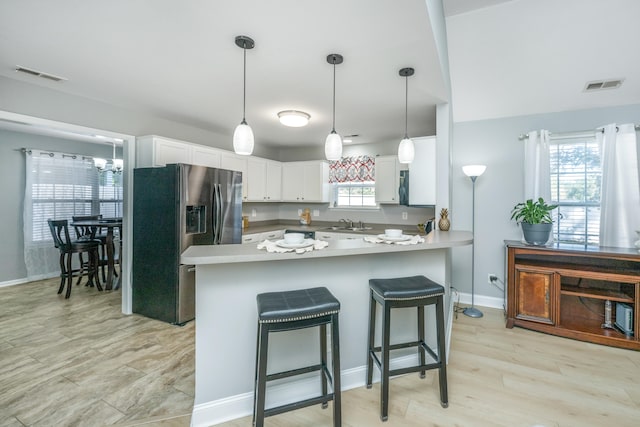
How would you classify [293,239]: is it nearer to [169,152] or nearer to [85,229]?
[169,152]

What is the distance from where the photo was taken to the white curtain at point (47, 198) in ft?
15.3

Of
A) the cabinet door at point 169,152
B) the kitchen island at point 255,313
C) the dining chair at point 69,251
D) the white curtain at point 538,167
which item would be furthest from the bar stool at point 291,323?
the dining chair at point 69,251

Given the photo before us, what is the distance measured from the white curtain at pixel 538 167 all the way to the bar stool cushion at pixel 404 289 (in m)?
2.35

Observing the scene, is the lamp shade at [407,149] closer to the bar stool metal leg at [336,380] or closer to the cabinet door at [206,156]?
the bar stool metal leg at [336,380]

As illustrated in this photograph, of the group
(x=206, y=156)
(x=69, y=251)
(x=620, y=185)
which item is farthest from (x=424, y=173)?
(x=69, y=251)

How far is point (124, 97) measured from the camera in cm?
296

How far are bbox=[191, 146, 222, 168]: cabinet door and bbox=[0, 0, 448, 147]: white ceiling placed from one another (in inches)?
21.6

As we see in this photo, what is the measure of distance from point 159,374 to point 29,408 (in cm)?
74

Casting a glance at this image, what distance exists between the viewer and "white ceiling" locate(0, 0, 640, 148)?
1.66 metres

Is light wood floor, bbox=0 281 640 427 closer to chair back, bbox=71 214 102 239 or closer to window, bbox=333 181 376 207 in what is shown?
chair back, bbox=71 214 102 239

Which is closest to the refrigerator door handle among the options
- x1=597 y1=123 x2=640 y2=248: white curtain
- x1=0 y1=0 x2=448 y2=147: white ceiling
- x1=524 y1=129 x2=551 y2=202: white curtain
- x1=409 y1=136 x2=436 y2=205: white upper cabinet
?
x1=0 y1=0 x2=448 y2=147: white ceiling

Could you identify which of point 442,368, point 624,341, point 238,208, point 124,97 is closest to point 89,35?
point 124,97

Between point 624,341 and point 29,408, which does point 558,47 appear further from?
point 29,408

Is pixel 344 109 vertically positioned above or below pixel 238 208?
above
